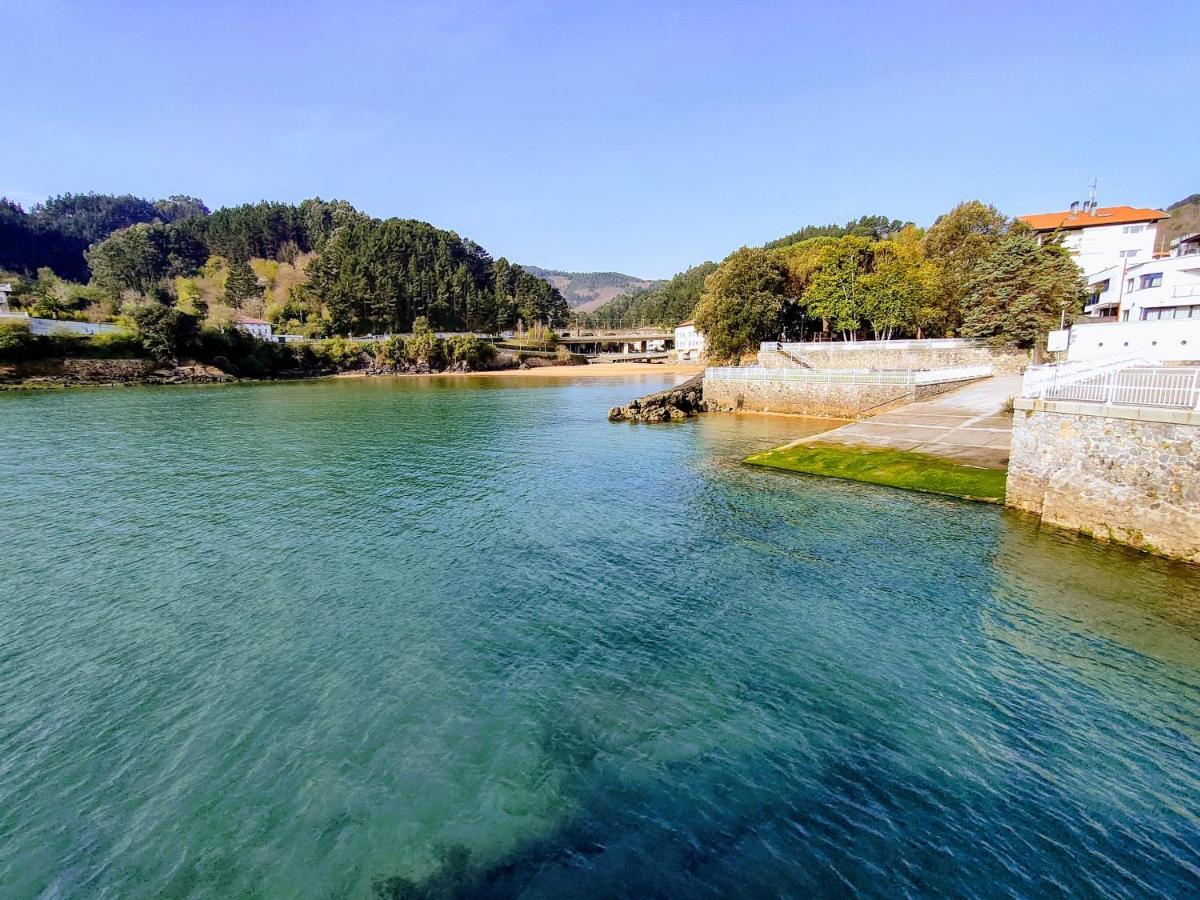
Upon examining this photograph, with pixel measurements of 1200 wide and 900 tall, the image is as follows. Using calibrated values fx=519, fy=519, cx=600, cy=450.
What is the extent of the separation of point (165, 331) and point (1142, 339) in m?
120

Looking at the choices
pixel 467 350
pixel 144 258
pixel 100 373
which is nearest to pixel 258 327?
pixel 100 373

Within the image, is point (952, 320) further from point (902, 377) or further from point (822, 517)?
point (822, 517)

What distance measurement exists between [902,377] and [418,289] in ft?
411

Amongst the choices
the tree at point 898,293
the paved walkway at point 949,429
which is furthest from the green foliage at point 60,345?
the tree at point 898,293

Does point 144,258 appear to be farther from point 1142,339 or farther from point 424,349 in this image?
point 1142,339

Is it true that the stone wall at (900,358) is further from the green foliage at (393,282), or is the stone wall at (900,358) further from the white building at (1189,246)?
the green foliage at (393,282)

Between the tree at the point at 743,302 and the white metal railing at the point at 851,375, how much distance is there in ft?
50.1

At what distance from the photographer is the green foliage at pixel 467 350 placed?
387 ft

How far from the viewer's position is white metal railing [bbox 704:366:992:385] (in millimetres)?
38969

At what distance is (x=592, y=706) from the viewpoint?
905cm

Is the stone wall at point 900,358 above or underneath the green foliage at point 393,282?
underneath

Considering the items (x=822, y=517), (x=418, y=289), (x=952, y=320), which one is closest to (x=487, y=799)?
(x=822, y=517)

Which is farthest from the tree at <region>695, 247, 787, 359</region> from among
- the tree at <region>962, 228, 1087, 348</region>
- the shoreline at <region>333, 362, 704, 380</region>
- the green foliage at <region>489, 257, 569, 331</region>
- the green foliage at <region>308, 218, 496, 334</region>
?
the green foliage at <region>489, 257, 569, 331</region>

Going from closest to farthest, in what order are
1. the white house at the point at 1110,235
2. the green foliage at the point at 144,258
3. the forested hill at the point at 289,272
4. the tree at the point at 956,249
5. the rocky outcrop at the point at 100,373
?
the tree at the point at 956,249, the white house at the point at 1110,235, the rocky outcrop at the point at 100,373, the forested hill at the point at 289,272, the green foliage at the point at 144,258
